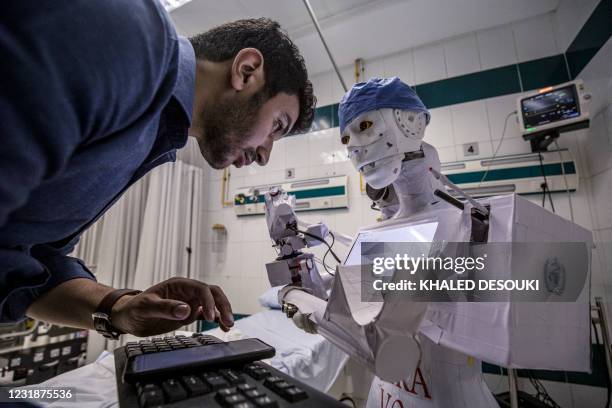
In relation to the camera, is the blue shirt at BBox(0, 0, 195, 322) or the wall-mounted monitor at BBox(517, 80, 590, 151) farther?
the wall-mounted monitor at BBox(517, 80, 590, 151)

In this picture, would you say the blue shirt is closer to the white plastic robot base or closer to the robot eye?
the white plastic robot base

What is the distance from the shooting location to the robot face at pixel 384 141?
1.07 meters

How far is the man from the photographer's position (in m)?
0.28

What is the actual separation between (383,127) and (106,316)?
1011mm

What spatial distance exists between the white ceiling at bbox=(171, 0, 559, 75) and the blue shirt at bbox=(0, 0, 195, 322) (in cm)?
244

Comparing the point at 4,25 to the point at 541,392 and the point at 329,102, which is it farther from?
the point at 329,102

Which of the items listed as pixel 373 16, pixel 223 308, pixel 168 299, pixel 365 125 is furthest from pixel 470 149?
pixel 168 299

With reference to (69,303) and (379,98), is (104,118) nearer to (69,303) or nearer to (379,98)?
(69,303)

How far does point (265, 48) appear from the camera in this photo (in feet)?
2.68

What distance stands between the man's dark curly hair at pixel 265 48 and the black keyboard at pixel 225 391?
64 centimetres

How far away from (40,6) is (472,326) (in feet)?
3.22

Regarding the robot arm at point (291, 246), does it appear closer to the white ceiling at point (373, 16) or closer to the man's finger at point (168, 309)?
the man's finger at point (168, 309)

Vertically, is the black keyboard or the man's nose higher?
the man's nose

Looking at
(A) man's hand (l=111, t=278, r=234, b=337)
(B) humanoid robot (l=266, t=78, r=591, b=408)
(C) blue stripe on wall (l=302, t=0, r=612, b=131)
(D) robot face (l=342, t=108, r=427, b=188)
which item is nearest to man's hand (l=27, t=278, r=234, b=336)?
(A) man's hand (l=111, t=278, r=234, b=337)
